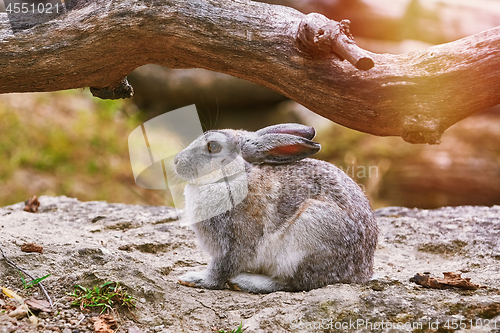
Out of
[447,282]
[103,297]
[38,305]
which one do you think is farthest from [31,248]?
[447,282]

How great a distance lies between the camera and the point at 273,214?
13.0 feet

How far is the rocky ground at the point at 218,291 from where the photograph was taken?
314 centimetres

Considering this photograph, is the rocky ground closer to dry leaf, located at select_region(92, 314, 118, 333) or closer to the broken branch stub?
dry leaf, located at select_region(92, 314, 118, 333)

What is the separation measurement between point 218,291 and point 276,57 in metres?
1.87

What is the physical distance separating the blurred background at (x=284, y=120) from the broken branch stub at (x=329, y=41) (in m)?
4.62

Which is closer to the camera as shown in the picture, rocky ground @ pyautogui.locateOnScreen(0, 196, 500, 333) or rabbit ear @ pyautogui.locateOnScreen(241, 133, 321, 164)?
rocky ground @ pyautogui.locateOnScreen(0, 196, 500, 333)

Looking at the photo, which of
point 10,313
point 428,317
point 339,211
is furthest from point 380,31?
point 10,313

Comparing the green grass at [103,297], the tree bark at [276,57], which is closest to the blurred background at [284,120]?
the tree bark at [276,57]

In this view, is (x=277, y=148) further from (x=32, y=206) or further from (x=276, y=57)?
(x=32, y=206)

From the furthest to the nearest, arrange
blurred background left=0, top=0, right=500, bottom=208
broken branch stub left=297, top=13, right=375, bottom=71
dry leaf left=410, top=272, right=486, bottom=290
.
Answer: blurred background left=0, top=0, right=500, bottom=208
dry leaf left=410, top=272, right=486, bottom=290
broken branch stub left=297, top=13, right=375, bottom=71

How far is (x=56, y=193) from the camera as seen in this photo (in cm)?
872

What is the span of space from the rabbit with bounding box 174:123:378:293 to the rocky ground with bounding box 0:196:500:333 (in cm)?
19

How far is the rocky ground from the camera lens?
124 inches

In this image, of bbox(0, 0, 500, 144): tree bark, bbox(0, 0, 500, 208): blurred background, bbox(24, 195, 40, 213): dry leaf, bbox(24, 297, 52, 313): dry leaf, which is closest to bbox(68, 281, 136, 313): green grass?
bbox(24, 297, 52, 313): dry leaf
